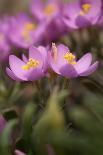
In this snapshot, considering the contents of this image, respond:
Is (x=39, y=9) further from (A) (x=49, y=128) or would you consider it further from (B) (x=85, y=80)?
(A) (x=49, y=128)

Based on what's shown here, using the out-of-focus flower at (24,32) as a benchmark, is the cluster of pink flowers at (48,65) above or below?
above

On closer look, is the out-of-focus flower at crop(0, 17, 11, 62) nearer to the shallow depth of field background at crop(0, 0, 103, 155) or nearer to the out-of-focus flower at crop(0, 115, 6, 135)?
the shallow depth of field background at crop(0, 0, 103, 155)

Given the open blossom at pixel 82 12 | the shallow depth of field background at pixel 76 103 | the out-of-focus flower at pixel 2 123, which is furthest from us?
the open blossom at pixel 82 12

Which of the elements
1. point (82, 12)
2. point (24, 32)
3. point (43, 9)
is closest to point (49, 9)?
point (43, 9)

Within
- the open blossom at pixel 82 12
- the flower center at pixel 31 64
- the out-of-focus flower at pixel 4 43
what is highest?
the open blossom at pixel 82 12

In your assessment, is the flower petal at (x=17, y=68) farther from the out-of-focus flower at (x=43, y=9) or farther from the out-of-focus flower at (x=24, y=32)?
the out-of-focus flower at (x=43, y=9)

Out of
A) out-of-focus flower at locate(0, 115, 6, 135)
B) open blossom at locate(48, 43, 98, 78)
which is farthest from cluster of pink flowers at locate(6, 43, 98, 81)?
out-of-focus flower at locate(0, 115, 6, 135)

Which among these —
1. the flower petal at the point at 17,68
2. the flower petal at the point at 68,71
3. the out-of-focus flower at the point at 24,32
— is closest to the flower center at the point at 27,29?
the out-of-focus flower at the point at 24,32

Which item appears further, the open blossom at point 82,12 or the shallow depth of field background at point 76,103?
the open blossom at point 82,12
